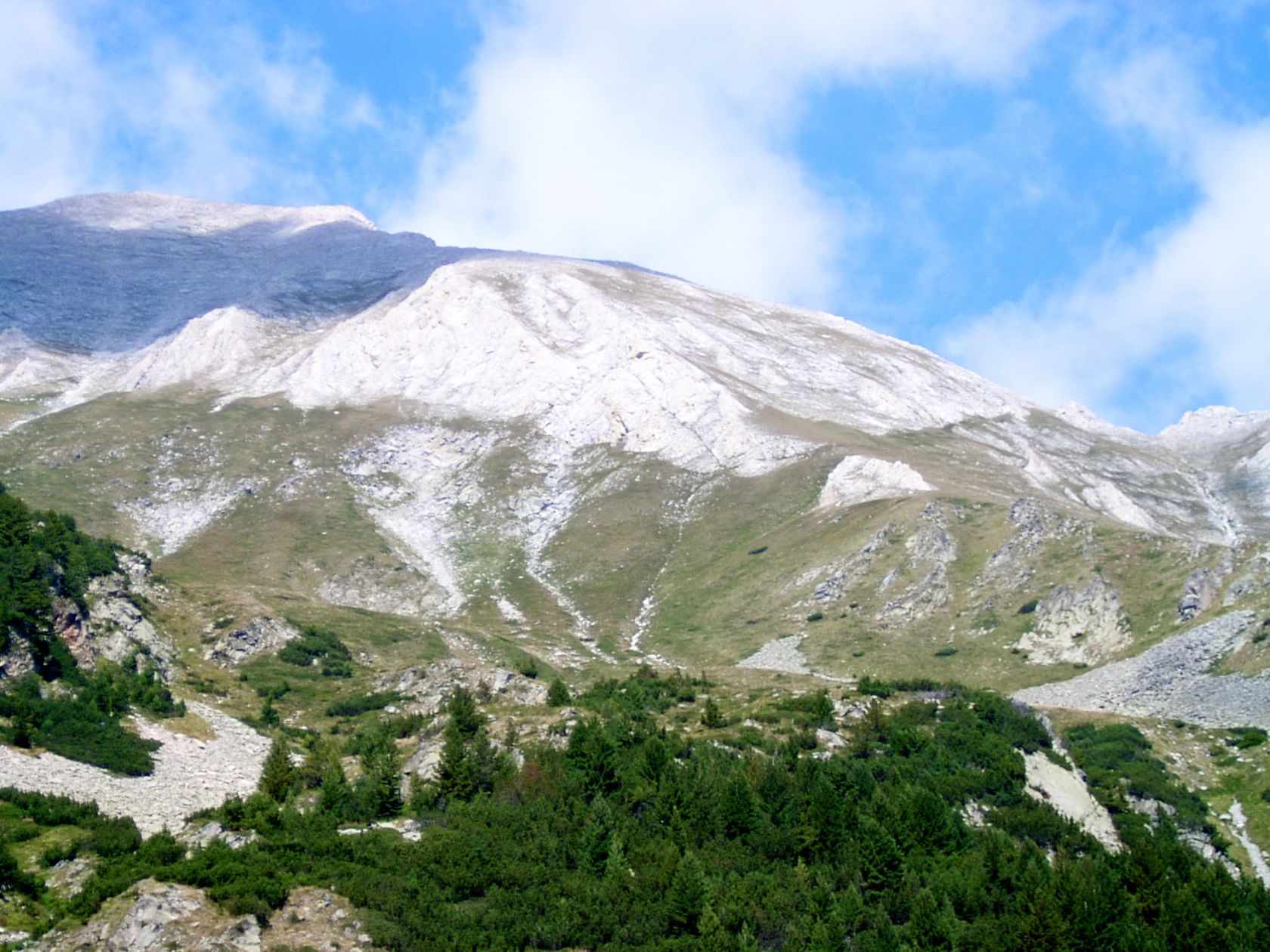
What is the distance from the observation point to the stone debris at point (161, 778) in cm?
3859

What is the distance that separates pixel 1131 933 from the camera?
102 ft

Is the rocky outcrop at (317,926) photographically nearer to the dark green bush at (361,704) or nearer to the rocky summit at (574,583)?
the rocky summit at (574,583)

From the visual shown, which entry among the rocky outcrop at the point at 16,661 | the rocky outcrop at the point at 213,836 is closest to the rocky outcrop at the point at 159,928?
the rocky outcrop at the point at 213,836

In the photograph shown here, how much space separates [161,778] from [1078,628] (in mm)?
76866

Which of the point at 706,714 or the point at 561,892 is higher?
the point at 706,714

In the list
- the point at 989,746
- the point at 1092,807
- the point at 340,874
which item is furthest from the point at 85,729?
the point at 1092,807

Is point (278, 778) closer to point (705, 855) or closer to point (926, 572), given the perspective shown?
point (705, 855)

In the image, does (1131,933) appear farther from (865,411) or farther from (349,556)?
(865,411)

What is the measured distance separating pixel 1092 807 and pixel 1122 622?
49.1m

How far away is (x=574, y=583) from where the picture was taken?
12838 cm

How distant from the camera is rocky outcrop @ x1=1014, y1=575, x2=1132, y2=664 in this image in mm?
89000

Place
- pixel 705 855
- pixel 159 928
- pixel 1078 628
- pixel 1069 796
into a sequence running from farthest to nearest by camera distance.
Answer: pixel 1078 628
pixel 1069 796
pixel 705 855
pixel 159 928

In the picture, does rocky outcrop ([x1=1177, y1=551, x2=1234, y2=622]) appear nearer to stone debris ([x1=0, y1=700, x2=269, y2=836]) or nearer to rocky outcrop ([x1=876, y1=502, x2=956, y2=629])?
rocky outcrop ([x1=876, y1=502, x2=956, y2=629])

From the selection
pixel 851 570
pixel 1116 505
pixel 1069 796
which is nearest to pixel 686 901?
pixel 1069 796
